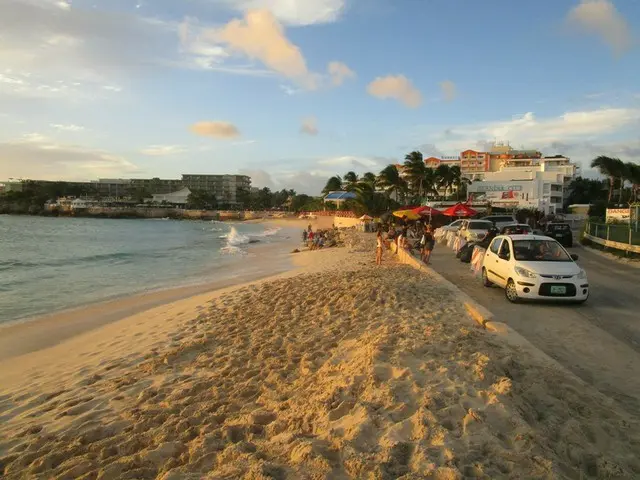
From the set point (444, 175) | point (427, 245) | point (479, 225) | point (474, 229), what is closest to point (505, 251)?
point (427, 245)

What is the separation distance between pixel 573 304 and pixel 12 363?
1120 centimetres

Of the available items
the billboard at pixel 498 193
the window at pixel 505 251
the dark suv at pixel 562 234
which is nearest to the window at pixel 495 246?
the window at pixel 505 251

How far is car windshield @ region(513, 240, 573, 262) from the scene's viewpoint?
10.9 meters

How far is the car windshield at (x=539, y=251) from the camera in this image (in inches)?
431

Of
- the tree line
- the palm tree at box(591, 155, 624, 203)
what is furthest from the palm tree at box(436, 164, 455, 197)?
the palm tree at box(591, 155, 624, 203)

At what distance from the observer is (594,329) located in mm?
8070

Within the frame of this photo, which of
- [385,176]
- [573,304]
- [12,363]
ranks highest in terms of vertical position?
[385,176]

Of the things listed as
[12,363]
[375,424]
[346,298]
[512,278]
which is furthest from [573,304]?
[12,363]

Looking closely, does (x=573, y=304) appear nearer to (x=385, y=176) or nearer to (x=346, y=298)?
(x=346, y=298)

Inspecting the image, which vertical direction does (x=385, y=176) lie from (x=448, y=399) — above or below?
above

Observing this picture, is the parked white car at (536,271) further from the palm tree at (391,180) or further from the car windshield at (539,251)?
the palm tree at (391,180)

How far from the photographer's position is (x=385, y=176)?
2820 inches

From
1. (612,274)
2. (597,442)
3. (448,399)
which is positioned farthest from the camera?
(612,274)

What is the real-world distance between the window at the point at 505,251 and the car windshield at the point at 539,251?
17 centimetres
